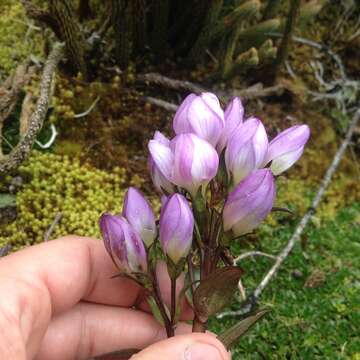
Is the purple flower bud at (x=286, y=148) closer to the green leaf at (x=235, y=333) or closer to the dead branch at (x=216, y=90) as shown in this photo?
the green leaf at (x=235, y=333)

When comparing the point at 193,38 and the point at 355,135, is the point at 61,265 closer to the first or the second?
the point at 193,38

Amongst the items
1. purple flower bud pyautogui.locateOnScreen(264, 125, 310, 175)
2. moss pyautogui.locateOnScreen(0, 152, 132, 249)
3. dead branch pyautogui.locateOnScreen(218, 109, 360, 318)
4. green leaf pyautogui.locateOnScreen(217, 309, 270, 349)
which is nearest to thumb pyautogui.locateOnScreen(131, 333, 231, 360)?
green leaf pyautogui.locateOnScreen(217, 309, 270, 349)

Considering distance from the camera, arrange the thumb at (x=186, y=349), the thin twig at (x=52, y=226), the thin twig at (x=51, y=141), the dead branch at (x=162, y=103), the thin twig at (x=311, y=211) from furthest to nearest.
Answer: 1. the dead branch at (x=162, y=103)
2. the thin twig at (x=51, y=141)
3. the thin twig at (x=311, y=211)
4. the thin twig at (x=52, y=226)
5. the thumb at (x=186, y=349)

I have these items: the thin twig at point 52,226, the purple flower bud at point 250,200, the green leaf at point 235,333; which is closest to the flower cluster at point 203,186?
the purple flower bud at point 250,200

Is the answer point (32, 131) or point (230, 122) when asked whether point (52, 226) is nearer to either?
point (32, 131)

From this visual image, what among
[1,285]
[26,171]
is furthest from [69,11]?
[1,285]

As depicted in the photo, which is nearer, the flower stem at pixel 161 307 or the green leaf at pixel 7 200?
the flower stem at pixel 161 307

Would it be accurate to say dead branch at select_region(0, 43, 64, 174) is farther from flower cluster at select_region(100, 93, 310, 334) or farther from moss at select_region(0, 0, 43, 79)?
flower cluster at select_region(100, 93, 310, 334)
